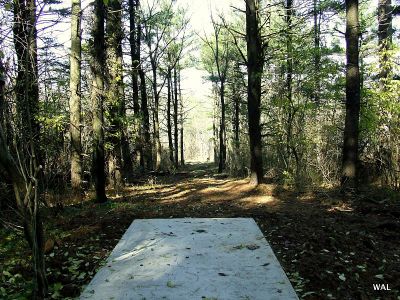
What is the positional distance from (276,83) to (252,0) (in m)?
2.31

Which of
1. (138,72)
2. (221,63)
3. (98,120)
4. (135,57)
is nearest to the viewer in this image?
(98,120)

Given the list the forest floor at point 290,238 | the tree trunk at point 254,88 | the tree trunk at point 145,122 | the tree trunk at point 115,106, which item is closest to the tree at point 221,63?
the tree trunk at point 145,122

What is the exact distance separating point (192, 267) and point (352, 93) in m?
5.92

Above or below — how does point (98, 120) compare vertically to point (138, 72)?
below

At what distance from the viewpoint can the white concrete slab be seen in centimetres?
327

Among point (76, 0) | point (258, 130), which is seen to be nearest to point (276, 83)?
point (258, 130)

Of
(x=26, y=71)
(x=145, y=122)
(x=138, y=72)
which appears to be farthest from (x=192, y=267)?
(x=138, y=72)

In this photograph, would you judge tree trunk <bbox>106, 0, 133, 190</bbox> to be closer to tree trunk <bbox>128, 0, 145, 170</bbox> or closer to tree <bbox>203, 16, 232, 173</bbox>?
tree trunk <bbox>128, 0, 145, 170</bbox>

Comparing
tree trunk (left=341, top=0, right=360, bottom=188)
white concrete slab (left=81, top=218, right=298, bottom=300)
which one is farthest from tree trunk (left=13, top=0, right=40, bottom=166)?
tree trunk (left=341, top=0, right=360, bottom=188)

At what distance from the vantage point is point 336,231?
15.9 feet

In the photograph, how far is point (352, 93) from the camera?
26.2 ft

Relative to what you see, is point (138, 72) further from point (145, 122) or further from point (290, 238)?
point (290, 238)

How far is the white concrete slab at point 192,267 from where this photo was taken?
327 cm

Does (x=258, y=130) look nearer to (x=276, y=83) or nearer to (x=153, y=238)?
(x=276, y=83)
